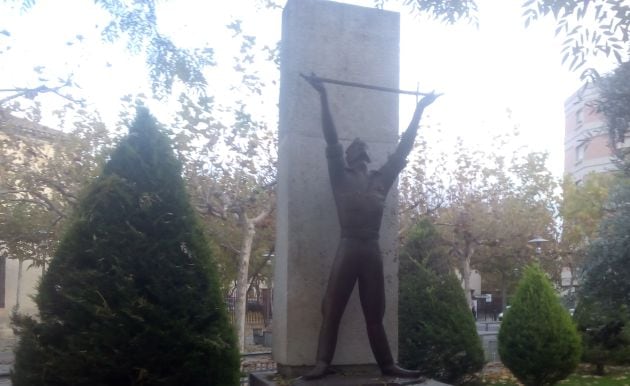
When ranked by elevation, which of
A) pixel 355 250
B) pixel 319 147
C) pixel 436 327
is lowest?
pixel 436 327

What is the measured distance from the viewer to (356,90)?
638cm

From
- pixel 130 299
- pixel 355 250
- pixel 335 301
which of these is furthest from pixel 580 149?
pixel 130 299

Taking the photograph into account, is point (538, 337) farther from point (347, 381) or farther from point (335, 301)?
Answer: point (335, 301)

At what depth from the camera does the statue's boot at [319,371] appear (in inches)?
213

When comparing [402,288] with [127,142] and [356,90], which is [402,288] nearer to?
[356,90]

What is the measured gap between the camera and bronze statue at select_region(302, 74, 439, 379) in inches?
219

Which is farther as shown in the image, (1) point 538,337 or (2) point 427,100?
(1) point 538,337

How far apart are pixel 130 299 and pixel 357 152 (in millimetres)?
2186

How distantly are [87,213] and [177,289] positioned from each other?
0.95m

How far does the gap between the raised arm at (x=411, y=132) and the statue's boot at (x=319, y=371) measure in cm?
185

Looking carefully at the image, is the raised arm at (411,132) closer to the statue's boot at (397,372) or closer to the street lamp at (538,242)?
the statue's boot at (397,372)

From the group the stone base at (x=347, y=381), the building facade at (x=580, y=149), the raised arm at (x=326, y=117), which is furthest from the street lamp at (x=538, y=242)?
the raised arm at (x=326, y=117)

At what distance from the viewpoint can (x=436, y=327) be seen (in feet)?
39.3

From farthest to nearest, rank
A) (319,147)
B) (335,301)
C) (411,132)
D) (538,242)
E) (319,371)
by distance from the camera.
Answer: (538,242) < (319,147) < (411,132) < (335,301) < (319,371)
